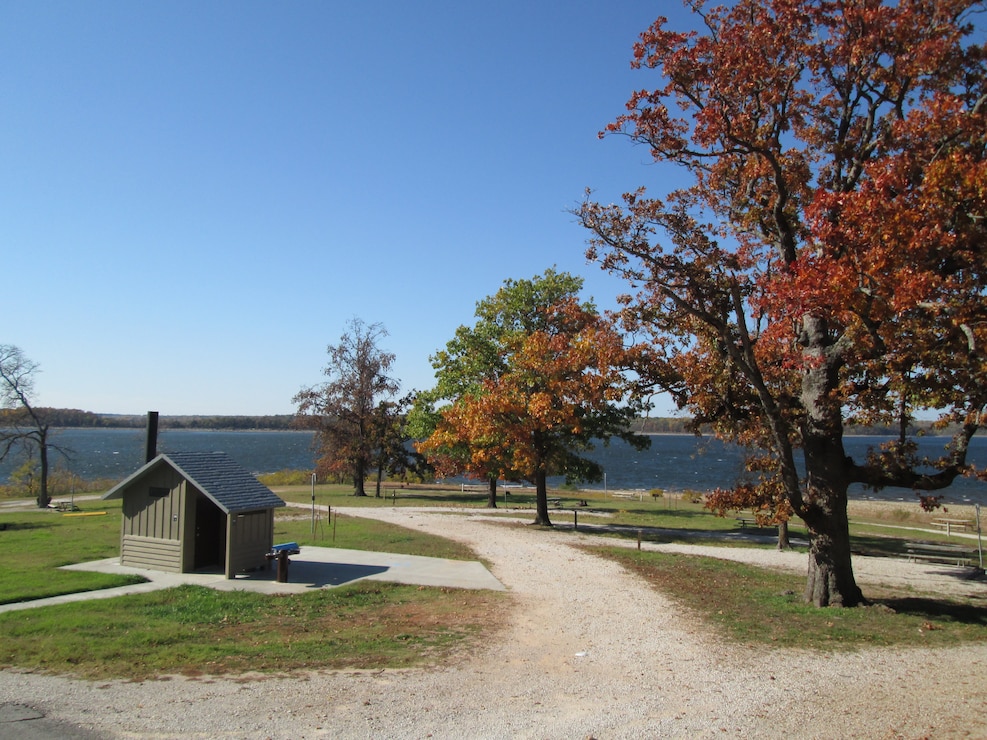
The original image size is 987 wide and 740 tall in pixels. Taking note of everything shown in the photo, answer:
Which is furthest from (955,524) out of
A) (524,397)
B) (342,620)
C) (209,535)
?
(209,535)

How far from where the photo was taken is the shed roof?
1542 cm

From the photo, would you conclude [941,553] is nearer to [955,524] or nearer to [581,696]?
[955,524]

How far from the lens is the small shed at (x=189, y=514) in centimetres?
1564

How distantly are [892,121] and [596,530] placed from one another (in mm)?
17673

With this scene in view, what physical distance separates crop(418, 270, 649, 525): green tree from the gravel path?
1158 cm

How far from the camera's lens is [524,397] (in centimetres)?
2550

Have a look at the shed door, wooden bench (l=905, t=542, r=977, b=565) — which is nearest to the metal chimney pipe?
the shed door

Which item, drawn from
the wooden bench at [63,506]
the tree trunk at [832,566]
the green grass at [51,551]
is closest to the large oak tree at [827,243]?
the tree trunk at [832,566]

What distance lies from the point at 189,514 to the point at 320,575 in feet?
11.0

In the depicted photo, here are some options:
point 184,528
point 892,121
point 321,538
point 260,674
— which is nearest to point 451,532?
point 321,538

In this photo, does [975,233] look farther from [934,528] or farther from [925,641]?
[934,528]

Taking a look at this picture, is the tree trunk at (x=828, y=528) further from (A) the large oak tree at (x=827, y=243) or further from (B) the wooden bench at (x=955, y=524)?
(B) the wooden bench at (x=955, y=524)

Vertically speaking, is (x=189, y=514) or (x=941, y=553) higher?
(x=189, y=514)

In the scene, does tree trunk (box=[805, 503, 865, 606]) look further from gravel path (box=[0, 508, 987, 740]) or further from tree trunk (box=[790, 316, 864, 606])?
gravel path (box=[0, 508, 987, 740])
